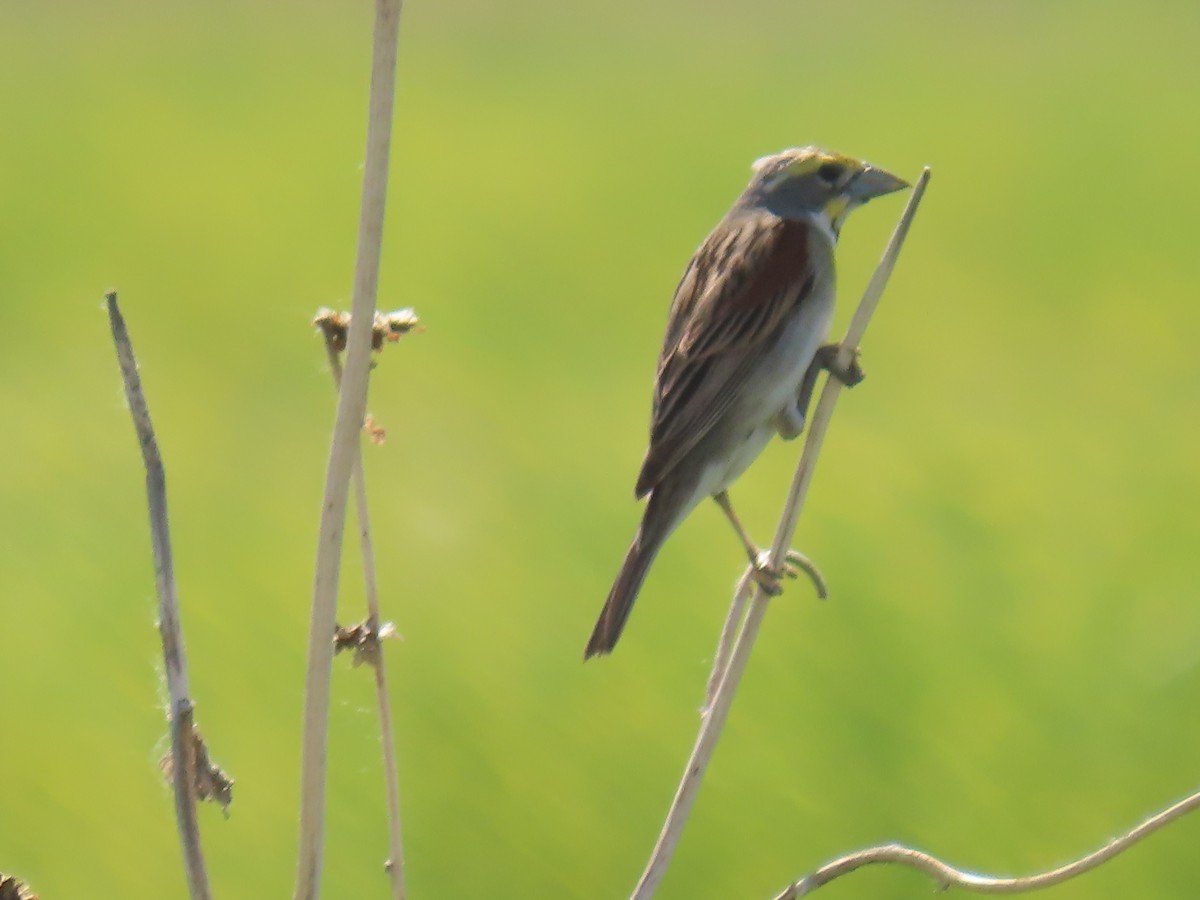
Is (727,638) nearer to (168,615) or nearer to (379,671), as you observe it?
(379,671)

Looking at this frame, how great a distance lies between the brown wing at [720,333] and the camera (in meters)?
2.66

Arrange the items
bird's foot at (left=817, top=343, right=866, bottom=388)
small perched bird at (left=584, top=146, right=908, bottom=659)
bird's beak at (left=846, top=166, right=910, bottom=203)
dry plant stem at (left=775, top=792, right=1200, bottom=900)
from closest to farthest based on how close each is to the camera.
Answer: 1. dry plant stem at (left=775, top=792, right=1200, bottom=900)
2. bird's foot at (left=817, top=343, right=866, bottom=388)
3. small perched bird at (left=584, top=146, right=908, bottom=659)
4. bird's beak at (left=846, top=166, right=910, bottom=203)

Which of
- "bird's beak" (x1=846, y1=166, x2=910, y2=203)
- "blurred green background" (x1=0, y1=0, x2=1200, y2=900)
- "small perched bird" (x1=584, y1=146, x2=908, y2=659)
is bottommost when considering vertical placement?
"blurred green background" (x1=0, y1=0, x2=1200, y2=900)

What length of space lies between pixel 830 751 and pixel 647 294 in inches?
109

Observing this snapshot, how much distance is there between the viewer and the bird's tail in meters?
2.33

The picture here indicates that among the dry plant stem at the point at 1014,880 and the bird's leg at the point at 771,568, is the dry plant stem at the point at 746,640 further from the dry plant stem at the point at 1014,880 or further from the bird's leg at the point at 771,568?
the dry plant stem at the point at 1014,880

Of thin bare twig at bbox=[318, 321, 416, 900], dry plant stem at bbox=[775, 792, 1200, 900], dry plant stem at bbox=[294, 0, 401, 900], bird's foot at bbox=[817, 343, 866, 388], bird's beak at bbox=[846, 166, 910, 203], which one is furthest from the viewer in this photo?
bird's beak at bbox=[846, 166, 910, 203]

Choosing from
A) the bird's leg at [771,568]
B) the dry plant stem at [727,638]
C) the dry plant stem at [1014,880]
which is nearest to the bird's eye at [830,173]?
the bird's leg at [771,568]

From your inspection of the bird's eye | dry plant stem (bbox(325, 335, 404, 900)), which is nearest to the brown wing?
the bird's eye

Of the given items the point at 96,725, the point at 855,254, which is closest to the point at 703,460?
the point at 96,725

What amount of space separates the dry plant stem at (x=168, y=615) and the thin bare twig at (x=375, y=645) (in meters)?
0.26

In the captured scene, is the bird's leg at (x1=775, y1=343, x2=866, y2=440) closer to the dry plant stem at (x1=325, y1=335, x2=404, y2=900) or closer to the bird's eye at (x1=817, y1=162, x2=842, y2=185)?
the bird's eye at (x1=817, y1=162, x2=842, y2=185)

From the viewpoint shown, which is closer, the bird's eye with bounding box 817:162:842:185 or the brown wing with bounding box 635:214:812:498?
the brown wing with bounding box 635:214:812:498

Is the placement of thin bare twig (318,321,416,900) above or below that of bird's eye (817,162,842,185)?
below
